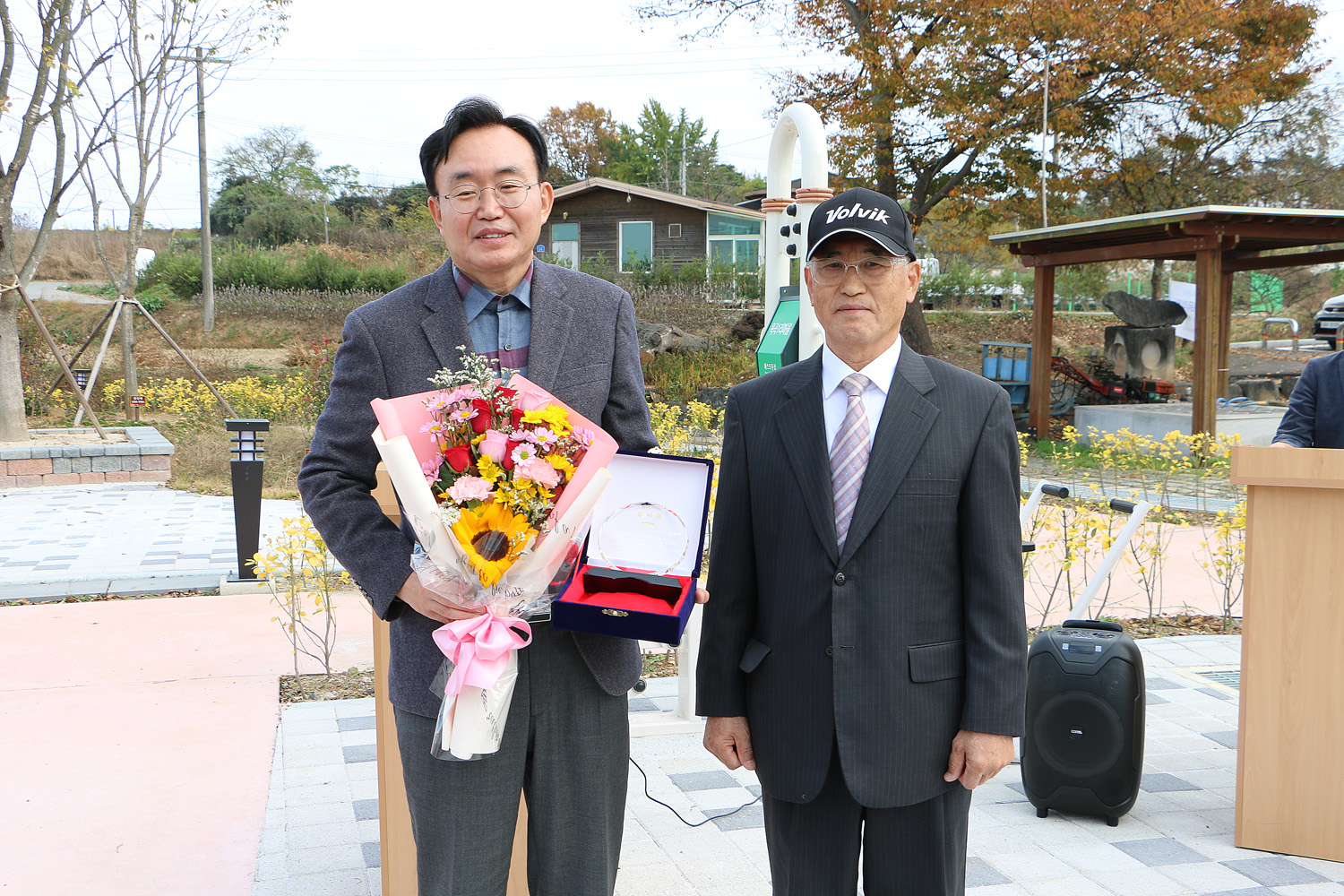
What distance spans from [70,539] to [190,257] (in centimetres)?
2277

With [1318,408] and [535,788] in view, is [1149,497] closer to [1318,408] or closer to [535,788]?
[1318,408]

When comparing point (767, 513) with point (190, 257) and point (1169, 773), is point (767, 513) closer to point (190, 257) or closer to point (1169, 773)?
point (1169, 773)

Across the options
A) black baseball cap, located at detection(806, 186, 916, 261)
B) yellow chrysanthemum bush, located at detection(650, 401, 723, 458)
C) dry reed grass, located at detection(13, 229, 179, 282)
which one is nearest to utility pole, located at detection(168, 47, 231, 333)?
dry reed grass, located at detection(13, 229, 179, 282)

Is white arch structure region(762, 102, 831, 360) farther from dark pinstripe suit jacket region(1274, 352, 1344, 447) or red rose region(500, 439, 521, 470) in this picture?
red rose region(500, 439, 521, 470)

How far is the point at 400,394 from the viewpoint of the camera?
1862 millimetres

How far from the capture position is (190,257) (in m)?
28.1

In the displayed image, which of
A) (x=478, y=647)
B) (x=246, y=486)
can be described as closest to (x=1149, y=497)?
(x=246, y=486)

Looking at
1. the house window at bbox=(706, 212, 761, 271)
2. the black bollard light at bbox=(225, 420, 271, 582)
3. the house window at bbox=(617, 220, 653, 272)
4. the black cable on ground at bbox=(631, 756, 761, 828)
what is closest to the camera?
the black cable on ground at bbox=(631, 756, 761, 828)

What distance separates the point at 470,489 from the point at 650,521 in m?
0.47

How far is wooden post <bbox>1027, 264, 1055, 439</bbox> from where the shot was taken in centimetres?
1473

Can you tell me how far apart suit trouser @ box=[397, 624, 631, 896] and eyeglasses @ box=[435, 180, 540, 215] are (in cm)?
80

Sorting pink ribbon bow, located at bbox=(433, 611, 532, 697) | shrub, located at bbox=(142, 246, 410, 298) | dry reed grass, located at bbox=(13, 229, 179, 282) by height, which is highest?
dry reed grass, located at bbox=(13, 229, 179, 282)

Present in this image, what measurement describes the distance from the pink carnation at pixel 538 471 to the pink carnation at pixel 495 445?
0.03 metres

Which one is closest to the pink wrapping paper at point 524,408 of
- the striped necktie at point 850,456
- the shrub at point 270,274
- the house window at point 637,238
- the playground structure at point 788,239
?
the striped necktie at point 850,456
